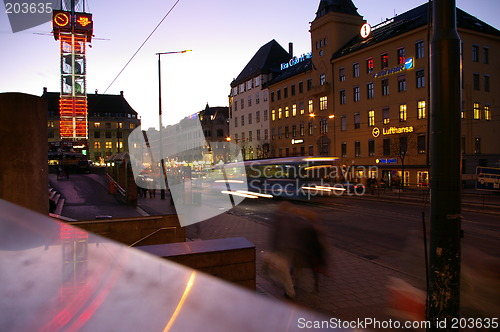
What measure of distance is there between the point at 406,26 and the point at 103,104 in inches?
3521

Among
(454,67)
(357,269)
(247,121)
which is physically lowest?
(357,269)

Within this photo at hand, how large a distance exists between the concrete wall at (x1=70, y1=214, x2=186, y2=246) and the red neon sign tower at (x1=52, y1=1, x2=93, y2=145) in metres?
37.6

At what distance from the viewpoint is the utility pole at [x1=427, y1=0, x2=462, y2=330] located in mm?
3832

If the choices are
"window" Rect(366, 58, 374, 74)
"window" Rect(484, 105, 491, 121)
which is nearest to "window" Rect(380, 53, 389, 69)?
"window" Rect(366, 58, 374, 74)

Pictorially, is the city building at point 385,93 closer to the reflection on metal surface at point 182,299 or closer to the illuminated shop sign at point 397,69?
the illuminated shop sign at point 397,69

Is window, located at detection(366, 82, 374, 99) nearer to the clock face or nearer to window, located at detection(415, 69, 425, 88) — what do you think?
the clock face

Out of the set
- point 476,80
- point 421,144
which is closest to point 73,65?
point 421,144

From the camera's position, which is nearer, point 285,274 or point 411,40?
point 285,274

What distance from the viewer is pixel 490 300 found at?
5.46 m

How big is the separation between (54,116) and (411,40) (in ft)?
294

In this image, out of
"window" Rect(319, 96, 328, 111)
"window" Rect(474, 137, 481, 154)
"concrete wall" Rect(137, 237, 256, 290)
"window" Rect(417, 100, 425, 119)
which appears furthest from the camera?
"window" Rect(319, 96, 328, 111)

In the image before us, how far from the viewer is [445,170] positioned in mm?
3854

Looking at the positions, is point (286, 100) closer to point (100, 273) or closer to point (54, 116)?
point (100, 273)

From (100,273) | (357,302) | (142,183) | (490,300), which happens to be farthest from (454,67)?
(142,183)
